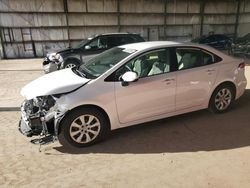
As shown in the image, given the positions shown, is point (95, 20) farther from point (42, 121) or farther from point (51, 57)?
point (42, 121)

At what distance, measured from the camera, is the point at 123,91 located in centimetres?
379

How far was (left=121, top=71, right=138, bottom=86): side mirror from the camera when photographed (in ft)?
12.2

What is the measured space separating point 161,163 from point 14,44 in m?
15.5

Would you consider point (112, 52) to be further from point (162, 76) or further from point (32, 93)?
point (32, 93)

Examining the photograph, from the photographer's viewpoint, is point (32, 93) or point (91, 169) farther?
point (32, 93)

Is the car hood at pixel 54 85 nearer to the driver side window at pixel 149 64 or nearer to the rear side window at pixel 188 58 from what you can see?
the driver side window at pixel 149 64

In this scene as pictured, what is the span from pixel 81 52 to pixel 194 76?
6145 millimetres

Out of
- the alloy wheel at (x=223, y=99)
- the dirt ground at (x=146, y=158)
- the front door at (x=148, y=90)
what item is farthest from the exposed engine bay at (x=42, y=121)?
the alloy wheel at (x=223, y=99)

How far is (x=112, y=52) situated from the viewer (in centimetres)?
462

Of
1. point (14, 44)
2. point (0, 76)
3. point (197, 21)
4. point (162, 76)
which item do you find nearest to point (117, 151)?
point (162, 76)

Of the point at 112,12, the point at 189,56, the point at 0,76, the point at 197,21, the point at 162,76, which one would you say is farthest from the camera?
the point at 197,21

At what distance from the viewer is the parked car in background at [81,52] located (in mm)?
9258

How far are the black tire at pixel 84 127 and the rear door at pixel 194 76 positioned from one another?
4.88ft

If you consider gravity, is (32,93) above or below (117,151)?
above
